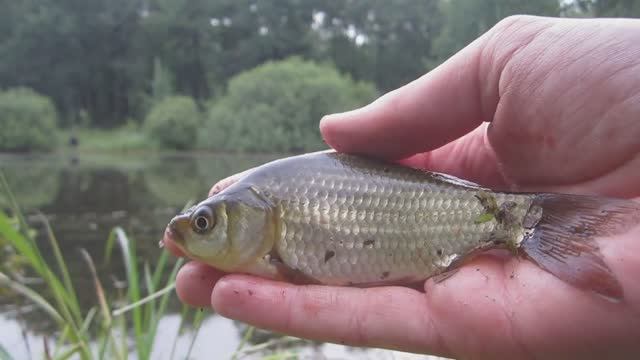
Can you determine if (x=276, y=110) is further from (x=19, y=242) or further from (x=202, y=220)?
(x=202, y=220)

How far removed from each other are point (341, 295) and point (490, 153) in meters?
1.50

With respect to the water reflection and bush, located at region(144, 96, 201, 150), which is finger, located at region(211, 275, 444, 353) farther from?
bush, located at region(144, 96, 201, 150)

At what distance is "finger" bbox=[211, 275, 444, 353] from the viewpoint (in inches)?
101

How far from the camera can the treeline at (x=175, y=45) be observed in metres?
70.6

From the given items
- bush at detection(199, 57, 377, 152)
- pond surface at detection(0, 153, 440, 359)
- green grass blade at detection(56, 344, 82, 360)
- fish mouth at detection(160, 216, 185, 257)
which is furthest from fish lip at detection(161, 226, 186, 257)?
bush at detection(199, 57, 377, 152)

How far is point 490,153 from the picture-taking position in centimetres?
Result: 365

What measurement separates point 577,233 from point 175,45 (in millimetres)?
81022

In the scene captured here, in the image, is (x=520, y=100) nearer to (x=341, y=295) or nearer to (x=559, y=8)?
(x=341, y=295)

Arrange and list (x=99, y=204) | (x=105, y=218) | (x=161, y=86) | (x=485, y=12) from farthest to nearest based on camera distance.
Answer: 1. (x=161, y=86)
2. (x=99, y=204)
3. (x=485, y=12)
4. (x=105, y=218)

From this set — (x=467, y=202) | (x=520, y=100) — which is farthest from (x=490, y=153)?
(x=467, y=202)

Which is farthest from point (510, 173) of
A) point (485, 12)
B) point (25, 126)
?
point (25, 126)

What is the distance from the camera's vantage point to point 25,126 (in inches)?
1941

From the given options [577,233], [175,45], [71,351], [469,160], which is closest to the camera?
[577,233]

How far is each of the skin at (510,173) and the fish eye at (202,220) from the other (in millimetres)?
229
